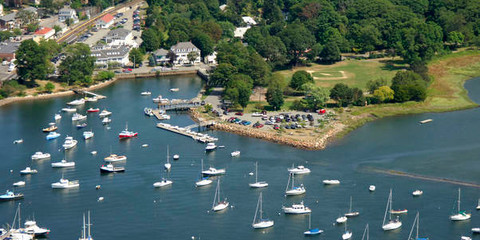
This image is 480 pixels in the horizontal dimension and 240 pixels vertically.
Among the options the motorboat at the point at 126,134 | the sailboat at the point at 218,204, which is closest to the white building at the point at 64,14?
the motorboat at the point at 126,134

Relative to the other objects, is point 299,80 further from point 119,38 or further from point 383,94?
point 119,38

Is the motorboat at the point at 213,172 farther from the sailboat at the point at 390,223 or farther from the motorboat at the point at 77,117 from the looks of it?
the motorboat at the point at 77,117

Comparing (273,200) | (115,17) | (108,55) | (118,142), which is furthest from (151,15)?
(273,200)

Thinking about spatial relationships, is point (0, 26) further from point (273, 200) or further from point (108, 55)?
point (273, 200)

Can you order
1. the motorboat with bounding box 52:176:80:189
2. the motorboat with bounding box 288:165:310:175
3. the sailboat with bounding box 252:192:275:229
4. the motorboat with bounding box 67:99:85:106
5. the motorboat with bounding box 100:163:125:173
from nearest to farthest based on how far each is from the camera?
the sailboat with bounding box 252:192:275:229, the motorboat with bounding box 52:176:80:189, the motorboat with bounding box 288:165:310:175, the motorboat with bounding box 100:163:125:173, the motorboat with bounding box 67:99:85:106

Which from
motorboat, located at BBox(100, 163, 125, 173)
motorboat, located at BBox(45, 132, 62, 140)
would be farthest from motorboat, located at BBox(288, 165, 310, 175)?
motorboat, located at BBox(45, 132, 62, 140)

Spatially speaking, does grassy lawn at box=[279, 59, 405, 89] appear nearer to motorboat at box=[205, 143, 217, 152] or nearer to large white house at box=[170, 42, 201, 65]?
large white house at box=[170, 42, 201, 65]
